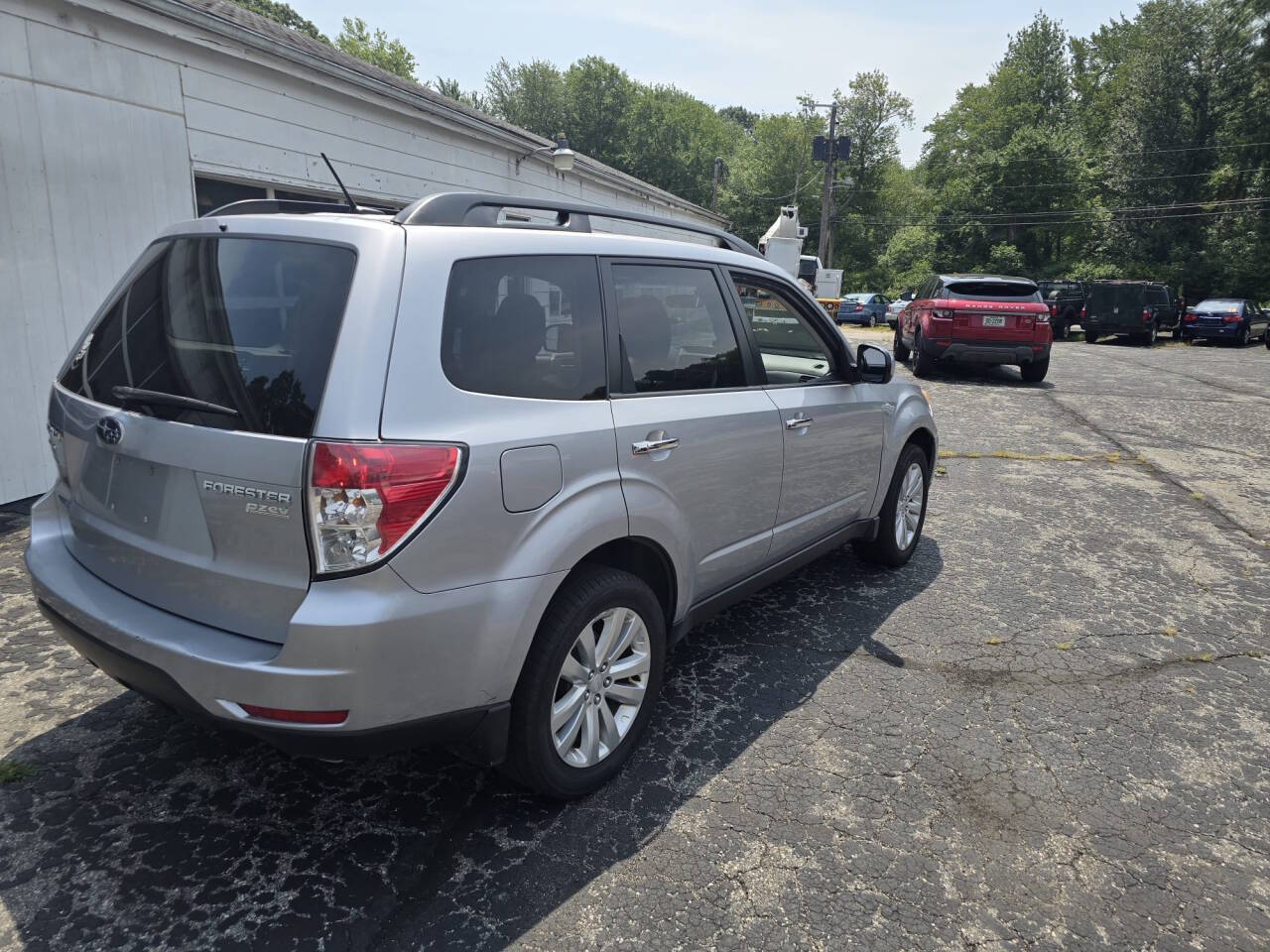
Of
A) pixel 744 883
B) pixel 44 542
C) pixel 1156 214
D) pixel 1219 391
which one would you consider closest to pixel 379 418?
pixel 44 542

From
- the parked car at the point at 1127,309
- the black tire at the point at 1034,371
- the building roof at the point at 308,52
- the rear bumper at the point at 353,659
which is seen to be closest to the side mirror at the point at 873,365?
the rear bumper at the point at 353,659

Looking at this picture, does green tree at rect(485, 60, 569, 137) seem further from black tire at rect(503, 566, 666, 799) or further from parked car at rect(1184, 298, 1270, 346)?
Result: black tire at rect(503, 566, 666, 799)

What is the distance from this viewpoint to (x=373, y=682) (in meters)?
2.02

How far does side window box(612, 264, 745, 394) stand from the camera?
Answer: 2.86m

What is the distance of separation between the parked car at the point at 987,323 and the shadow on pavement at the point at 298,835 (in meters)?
11.2

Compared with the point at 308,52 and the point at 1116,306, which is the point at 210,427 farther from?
the point at 1116,306

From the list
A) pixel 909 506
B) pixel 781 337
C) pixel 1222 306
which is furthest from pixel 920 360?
pixel 1222 306

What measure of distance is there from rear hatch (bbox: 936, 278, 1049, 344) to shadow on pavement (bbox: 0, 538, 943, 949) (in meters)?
11.2

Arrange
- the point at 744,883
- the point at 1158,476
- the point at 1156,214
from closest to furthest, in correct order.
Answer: the point at 744,883, the point at 1158,476, the point at 1156,214

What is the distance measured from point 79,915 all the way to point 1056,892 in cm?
268

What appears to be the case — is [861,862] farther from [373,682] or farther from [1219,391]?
[1219,391]

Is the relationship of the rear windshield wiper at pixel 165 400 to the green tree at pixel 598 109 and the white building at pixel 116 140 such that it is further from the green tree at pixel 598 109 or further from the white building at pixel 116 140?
the green tree at pixel 598 109

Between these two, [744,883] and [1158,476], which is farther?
[1158,476]

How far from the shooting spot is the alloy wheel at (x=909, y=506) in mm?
4812
